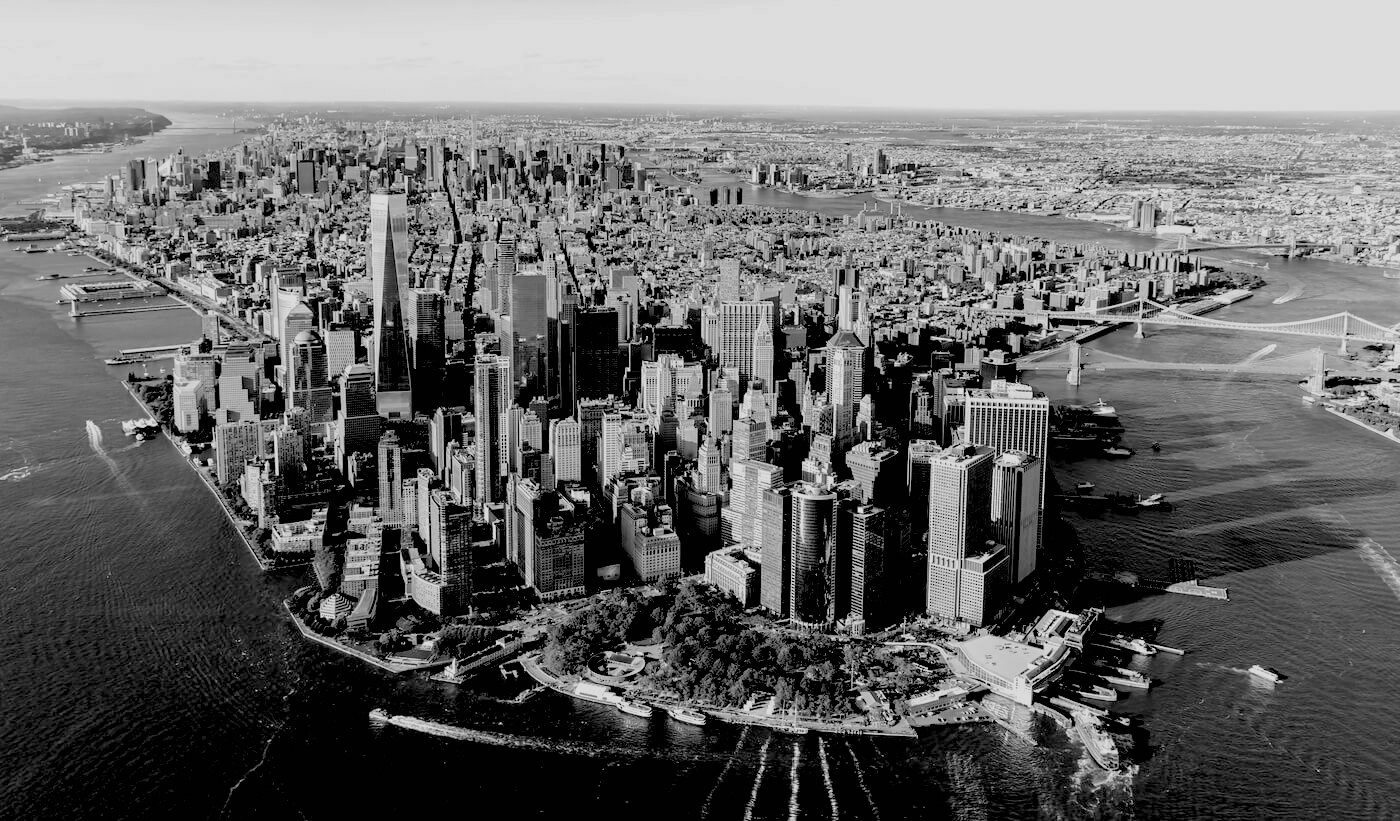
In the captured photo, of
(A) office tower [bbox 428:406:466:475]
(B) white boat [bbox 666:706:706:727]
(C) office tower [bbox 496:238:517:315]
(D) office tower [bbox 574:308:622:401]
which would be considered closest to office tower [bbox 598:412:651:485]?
(A) office tower [bbox 428:406:466:475]

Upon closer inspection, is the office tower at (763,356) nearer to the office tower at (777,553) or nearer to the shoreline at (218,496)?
the office tower at (777,553)

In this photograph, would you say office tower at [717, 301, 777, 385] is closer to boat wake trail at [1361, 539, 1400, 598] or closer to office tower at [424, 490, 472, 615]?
office tower at [424, 490, 472, 615]

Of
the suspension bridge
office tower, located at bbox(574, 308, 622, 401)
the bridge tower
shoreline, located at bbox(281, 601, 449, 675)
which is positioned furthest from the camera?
the suspension bridge

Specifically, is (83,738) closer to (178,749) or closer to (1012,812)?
(178,749)

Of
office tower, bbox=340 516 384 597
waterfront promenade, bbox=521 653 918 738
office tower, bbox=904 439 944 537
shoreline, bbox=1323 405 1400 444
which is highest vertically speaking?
office tower, bbox=904 439 944 537

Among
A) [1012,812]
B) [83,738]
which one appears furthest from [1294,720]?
[83,738]

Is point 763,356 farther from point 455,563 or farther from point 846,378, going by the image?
point 455,563

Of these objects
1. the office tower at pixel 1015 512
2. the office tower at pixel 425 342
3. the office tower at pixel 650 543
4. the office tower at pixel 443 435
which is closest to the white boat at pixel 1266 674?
the office tower at pixel 1015 512
